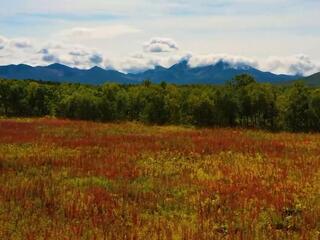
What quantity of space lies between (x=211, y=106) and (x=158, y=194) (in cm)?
5328

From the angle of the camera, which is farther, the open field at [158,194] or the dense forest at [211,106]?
the dense forest at [211,106]

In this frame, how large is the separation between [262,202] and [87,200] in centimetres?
571

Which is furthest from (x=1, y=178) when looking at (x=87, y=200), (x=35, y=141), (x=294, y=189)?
(x=35, y=141)

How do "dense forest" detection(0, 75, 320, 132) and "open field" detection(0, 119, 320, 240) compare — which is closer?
"open field" detection(0, 119, 320, 240)

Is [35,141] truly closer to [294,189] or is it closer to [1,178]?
[1,178]

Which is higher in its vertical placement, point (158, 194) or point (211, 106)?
point (211, 106)

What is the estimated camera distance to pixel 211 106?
228ft

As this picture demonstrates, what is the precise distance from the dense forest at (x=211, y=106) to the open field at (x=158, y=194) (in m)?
35.1

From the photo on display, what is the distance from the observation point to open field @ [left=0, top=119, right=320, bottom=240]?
489 inches

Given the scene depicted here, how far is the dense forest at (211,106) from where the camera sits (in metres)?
63.5

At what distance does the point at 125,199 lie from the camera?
16.2 metres

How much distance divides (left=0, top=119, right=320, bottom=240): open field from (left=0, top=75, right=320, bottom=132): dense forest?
3510 centimetres

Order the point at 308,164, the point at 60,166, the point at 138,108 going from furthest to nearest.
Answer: the point at 138,108
the point at 308,164
the point at 60,166

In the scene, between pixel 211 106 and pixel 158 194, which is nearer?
pixel 158 194
